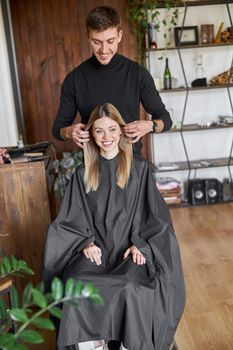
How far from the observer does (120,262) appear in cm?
195

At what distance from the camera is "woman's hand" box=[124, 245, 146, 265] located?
190 cm

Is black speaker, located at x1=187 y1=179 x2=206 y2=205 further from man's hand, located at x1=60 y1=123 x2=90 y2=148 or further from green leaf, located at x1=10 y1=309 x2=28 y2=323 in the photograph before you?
green leaf, located at x1=10 y1=309 x2=28 y2=323

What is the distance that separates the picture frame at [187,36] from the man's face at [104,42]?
2319mm

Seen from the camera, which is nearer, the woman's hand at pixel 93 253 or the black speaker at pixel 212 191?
the woman's hand at pixel 93 253

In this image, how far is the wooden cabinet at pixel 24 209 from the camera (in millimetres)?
2398

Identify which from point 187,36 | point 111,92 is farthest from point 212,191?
point 111,92

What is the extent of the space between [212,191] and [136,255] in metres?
2.72

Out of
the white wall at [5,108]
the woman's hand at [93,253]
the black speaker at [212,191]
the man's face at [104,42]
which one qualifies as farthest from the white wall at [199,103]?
the woman's hand at [93,253]

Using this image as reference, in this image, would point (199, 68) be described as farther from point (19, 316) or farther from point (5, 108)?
point (19, 316)

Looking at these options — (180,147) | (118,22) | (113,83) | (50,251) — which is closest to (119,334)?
(50,251)

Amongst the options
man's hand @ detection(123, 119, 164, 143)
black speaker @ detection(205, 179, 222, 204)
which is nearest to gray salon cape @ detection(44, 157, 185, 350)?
man's hand @ detection(123, 119, 164, 143)

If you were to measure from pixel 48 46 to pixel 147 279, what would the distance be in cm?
307

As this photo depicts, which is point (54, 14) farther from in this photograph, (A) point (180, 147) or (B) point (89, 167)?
(B) point (89, 167)

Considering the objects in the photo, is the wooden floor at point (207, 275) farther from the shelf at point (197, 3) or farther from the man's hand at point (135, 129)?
the shelf at point (197, 3)
